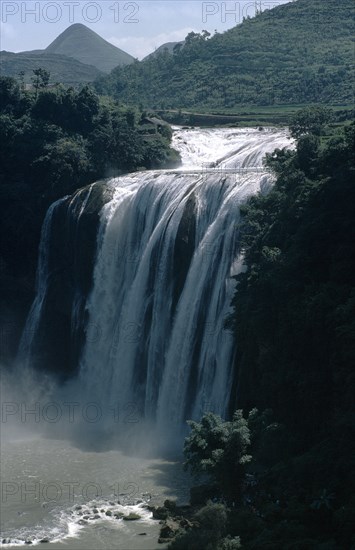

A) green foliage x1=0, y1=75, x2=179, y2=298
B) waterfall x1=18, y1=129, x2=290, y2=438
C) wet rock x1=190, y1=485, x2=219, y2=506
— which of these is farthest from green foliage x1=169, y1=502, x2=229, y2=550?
green foliage x1=0, y1=75, x2=179, y2=298

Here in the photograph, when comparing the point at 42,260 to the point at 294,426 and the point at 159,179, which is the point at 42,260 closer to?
the point at 159,179

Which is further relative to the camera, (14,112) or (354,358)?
(14,112)


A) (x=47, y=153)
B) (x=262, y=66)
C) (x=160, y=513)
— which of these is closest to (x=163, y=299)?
(x=160, y=513)

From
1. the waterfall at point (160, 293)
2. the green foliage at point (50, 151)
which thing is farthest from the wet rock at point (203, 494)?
the green foliage at point (50, 151)

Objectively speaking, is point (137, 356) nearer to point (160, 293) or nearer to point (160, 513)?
point (160, 293)

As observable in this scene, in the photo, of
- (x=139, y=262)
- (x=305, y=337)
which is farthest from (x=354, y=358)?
(x=139, y=262)

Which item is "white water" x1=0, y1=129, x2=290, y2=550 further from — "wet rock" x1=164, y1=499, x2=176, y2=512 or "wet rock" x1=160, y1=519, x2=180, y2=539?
"wet rock" x1=164, y1=499, x2=176, y2=512
